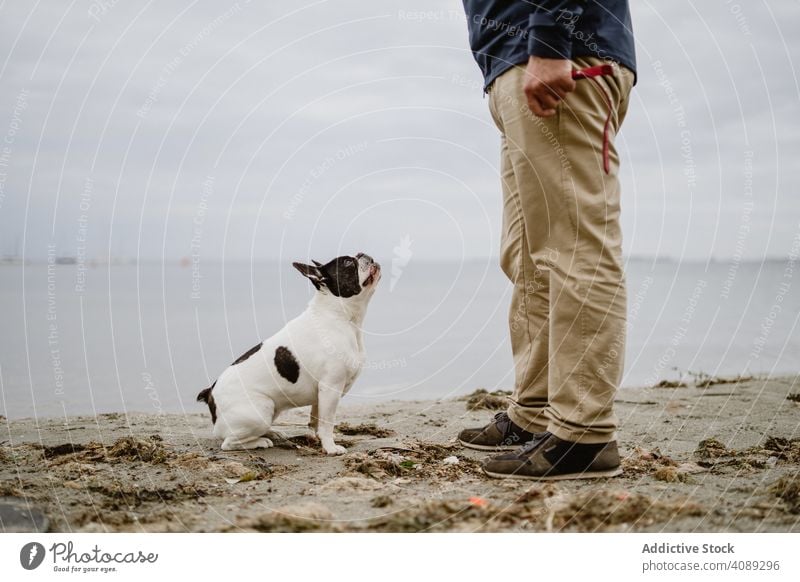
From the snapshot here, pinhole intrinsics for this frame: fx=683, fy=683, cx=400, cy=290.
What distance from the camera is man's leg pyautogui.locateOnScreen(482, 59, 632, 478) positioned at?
154 inches

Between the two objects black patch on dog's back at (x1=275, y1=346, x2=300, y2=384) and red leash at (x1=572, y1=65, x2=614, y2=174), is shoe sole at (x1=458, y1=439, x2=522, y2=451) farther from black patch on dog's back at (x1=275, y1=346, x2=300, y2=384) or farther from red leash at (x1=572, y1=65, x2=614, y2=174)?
red leash at (x1=572, y1=65, x2=614, y2=174)

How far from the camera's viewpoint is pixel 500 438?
195 inches

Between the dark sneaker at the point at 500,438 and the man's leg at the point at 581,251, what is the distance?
0.87 metres

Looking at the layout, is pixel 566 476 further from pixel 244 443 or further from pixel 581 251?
pixel 244 443

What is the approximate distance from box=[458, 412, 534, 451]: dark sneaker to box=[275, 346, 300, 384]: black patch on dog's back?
1350 mm

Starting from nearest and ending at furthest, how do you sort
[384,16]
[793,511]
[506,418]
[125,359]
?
[793,511], [506,418], [384,16], [125,359]

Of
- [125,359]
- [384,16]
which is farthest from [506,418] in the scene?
[125,359]

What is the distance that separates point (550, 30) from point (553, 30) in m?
0.02

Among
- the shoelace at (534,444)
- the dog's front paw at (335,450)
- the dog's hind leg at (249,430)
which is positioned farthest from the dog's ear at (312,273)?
the shoelace at (534,444)

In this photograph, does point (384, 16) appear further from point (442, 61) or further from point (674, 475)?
point (674, 475)

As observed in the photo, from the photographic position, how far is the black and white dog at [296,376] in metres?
5.00

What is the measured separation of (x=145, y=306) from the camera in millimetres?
19031
